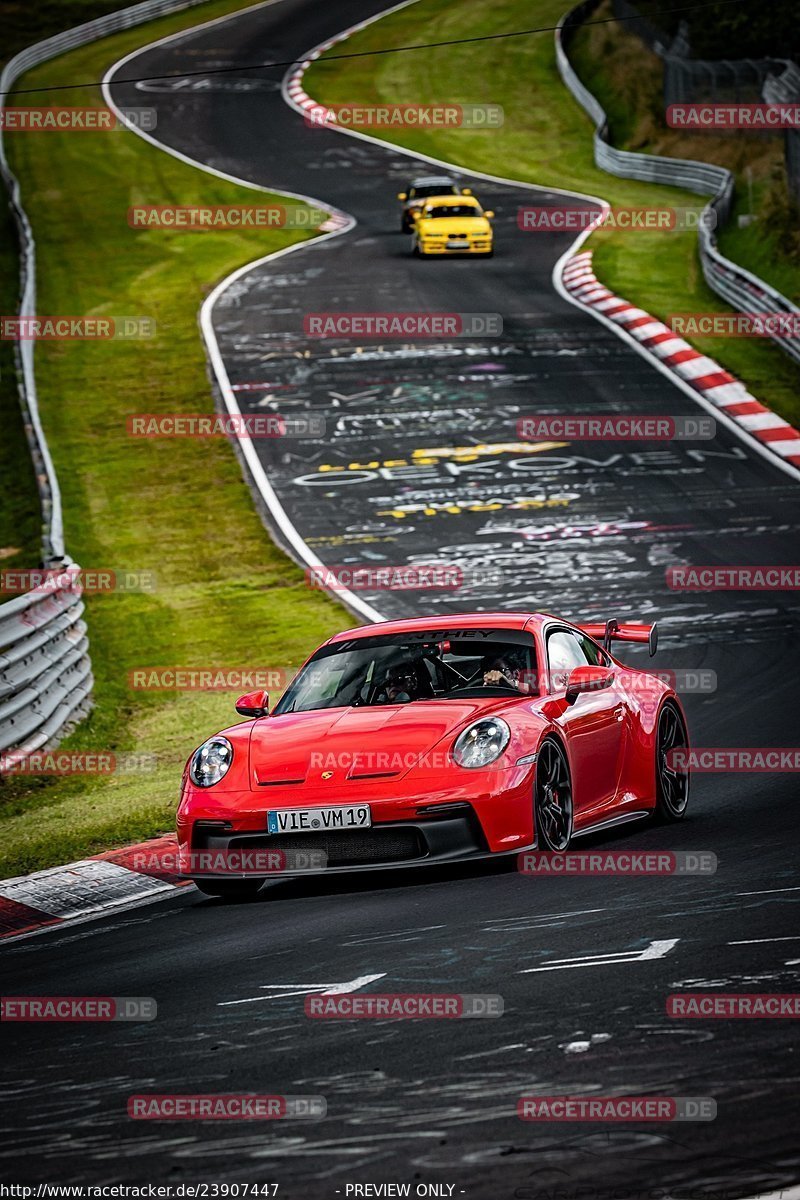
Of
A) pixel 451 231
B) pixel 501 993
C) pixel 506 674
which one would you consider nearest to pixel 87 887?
pixel 506 674

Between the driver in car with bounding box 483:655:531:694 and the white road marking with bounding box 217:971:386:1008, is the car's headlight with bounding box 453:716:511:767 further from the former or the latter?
the white road marking with bounding box 217:971:386:1008

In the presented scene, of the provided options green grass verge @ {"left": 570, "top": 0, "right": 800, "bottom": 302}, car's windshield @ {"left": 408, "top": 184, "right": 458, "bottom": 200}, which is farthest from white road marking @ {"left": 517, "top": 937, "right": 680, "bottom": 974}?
car's windshield @ {"left": 408, "top": 184, "right": 458, "bottom": 200}

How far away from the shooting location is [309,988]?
664 cm

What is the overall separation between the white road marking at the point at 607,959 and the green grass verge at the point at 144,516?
426 centimetres

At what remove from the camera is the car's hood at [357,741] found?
28.5 feet

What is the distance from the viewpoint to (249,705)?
9.78 meters

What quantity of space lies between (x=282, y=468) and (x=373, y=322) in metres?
8.03

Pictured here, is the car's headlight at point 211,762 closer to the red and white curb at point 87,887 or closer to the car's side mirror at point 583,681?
the red and white curb at point 87,887

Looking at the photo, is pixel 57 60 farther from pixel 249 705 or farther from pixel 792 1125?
pixel 792 1125

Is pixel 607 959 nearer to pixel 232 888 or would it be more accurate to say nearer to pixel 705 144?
pixel 232 888

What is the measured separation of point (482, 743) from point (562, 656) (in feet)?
4.89

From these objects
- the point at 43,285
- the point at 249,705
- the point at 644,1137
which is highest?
the point at 644,1137

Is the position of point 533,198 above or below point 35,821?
below

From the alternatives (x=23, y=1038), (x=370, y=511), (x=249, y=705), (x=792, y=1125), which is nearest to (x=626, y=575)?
(x=370, y=511)
